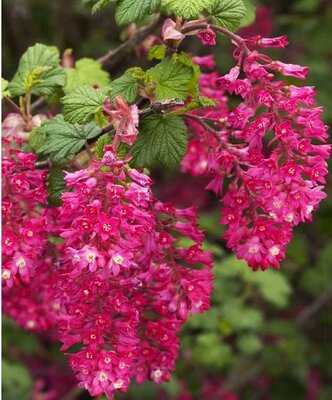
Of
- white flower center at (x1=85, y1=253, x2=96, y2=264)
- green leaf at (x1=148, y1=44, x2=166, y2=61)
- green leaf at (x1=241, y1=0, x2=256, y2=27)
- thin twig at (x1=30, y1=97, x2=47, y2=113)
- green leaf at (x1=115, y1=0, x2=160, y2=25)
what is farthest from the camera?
thin twig at (x1=30, y1=97, x2=47, y2=113)

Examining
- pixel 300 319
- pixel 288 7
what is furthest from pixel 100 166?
pixel 288 7

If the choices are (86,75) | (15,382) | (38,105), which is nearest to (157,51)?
(86,75)

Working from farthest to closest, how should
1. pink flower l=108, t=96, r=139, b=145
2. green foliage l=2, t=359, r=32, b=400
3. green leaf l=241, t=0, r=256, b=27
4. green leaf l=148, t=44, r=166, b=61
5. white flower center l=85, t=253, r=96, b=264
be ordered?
green foliage l=2, t=359, r=32, b=400 < green leaf l=241, t=0, r=256, b=27 < green leaf l=148, t=44, r=166, b=61 < pink flower l=108, t=96, r=139, b=145 < white flower center l=85, t=253, r=96, b=264

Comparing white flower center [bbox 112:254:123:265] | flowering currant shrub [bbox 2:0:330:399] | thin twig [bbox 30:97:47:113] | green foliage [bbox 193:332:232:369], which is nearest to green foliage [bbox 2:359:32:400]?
green foliage [bbox 193:332:232:369]

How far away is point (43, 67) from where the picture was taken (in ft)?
6.52

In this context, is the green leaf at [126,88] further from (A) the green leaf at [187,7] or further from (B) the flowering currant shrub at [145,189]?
(A) the green leaf at [187,7]

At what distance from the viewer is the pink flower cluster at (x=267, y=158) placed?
1.60 meters

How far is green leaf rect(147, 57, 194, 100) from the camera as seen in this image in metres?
1.67

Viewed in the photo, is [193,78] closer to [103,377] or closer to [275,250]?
[275,250]

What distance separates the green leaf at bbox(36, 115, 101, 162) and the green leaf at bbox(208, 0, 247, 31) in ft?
1.06

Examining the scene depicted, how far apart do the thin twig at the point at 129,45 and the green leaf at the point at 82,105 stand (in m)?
0.54

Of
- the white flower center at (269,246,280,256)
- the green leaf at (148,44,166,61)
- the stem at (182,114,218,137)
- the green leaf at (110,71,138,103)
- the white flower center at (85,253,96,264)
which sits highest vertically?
the green leaf at (148,44,166,61)

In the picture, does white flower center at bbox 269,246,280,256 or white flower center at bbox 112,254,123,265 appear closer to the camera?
white flower center at bbox 112,254,123,265

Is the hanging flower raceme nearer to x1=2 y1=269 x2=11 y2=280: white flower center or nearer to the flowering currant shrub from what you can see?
the flowering currant shrub
